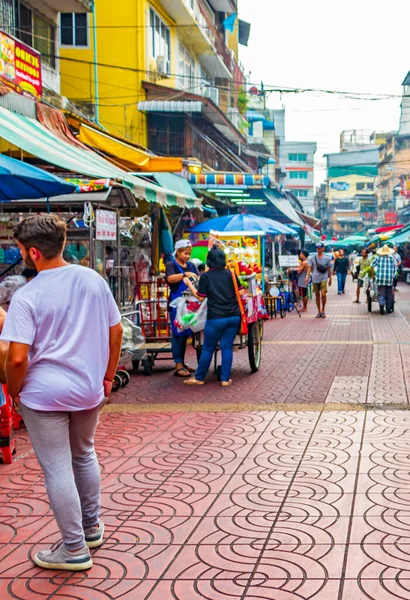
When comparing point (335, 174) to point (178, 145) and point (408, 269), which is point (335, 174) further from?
point (178, 145)

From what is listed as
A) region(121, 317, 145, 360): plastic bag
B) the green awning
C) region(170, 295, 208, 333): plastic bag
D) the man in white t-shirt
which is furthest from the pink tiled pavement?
the green awning

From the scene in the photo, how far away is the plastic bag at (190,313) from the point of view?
941cm

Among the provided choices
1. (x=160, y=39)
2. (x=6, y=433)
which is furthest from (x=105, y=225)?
(x=160, y=39)

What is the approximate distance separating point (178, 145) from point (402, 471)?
20679 mm

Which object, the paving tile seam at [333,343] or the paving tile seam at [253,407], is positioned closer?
the paving tile seam at [253,407]

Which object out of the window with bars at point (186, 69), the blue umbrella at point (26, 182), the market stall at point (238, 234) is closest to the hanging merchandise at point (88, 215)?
the blue umbrella at point (26, 182)

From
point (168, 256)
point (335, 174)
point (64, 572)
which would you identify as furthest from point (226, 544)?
point (335, 174)

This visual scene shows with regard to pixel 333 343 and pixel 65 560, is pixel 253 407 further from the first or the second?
pixel 333 343

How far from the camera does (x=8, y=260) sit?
962 cm

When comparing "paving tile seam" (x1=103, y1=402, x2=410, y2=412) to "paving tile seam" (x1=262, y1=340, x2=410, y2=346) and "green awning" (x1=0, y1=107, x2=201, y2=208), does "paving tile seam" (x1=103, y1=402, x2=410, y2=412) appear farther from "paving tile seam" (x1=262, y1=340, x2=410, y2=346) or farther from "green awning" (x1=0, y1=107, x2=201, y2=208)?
"paving tile seam" (x1=262, y1=340, x2=410, y2=346)

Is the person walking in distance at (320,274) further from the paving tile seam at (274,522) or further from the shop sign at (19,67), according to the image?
the paving tile seam at (274,522)

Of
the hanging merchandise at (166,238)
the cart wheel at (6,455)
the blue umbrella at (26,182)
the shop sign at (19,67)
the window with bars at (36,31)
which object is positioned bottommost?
the cart wheel at (6,455)

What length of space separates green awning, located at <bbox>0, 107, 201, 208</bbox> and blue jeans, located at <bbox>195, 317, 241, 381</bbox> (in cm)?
244

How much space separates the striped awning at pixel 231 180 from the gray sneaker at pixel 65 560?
16561 mm
